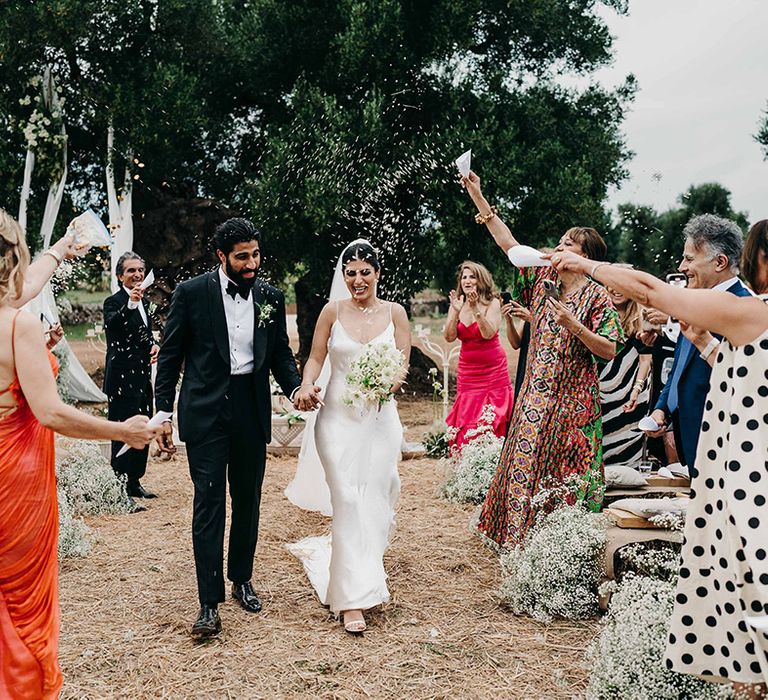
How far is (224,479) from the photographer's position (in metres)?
4.87

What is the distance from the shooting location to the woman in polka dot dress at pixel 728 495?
2998mm

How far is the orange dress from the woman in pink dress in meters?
5.97

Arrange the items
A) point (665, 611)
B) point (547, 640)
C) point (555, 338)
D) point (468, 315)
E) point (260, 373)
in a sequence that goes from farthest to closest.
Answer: point (468, 315), point (555, 338), point (260, 373), point (547, 640), point (665, 611)

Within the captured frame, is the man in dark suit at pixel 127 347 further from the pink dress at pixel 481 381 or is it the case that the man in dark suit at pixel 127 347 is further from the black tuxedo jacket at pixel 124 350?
the pink dress at pixel 481 381

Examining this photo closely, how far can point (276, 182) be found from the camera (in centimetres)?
1234

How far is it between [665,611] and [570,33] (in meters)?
12.2

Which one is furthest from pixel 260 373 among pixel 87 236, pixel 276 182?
pixel 276 182

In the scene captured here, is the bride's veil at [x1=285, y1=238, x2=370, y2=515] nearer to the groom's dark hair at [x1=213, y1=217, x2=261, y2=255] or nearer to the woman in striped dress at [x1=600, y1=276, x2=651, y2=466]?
the groom's dark hair at [x1=213, y1=217, x2=261, y2=255]

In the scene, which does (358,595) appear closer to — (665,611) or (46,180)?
(665,611)

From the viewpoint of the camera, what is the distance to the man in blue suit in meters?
4.27

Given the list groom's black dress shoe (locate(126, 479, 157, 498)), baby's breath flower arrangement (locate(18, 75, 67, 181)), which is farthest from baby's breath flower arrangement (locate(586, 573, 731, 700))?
baby's breath flower arrangement (locate(18, 75, 67, 181))

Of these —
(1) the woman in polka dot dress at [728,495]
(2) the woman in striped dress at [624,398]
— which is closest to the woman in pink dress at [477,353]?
(2) the woman in striped dress at [624,398]

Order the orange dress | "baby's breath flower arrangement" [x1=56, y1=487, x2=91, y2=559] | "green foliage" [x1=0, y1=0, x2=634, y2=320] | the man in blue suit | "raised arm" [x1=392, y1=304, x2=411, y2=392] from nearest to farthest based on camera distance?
1. the orange dress
2. the man in blue suit
3. "raised arm" [x1=392, y1=304, x2=411, y2=392]
4. "baby's breath flower arrangement" [x1=56, y1=487, x2=91, y2=559]
5. "green foliage" [x1=0, y1=0, x2=634, y2=320]

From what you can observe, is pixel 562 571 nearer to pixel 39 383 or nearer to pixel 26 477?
pixel 26 477
